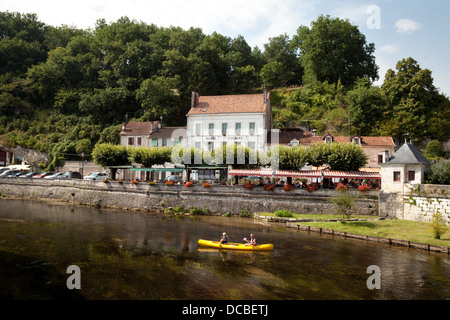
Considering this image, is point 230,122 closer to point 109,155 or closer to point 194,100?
point 194,100

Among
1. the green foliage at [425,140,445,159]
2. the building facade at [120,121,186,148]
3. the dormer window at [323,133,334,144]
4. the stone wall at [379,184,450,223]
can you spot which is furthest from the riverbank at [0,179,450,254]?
the green foliage at [425,140,445,159]

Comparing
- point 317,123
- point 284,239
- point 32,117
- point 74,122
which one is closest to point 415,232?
point 284,239

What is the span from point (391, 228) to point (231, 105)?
28514 mm

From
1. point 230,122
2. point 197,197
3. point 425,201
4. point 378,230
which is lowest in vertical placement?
point 378,230

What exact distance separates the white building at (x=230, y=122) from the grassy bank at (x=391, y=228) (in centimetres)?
1885

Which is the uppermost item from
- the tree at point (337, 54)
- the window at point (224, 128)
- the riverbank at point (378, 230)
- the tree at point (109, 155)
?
the tree at point (337, 54)

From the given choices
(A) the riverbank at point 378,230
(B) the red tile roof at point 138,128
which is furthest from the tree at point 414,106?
(B) the red tile roof at point 138,128

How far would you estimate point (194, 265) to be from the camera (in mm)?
16734

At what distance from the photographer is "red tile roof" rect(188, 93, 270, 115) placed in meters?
44.8

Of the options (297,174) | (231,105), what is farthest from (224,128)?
(297,174)

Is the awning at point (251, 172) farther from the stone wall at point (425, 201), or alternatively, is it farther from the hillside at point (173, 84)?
the hillside at point (173, 84)

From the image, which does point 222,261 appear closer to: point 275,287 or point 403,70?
point 275,287

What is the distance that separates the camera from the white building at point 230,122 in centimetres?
4388

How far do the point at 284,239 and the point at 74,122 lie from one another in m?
55.2
